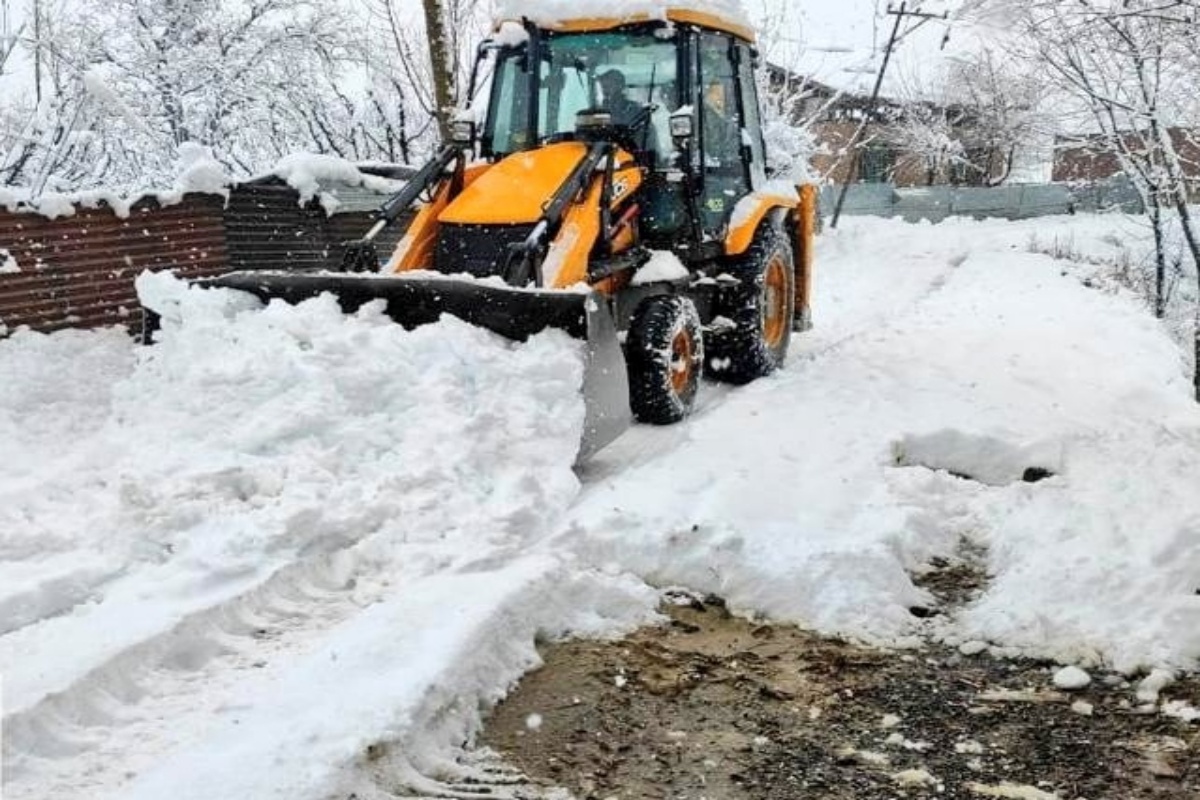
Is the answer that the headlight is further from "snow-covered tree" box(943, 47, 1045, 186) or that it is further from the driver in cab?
"snow-covered tree" box(943, 47, 1045, 186)

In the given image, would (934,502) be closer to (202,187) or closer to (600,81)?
(600,81)

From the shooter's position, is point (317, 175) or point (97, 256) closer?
point (97, 256)

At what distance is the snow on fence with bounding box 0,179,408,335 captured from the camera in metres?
7.73

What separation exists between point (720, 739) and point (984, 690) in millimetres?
979

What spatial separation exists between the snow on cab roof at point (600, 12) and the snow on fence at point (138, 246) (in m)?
2.28

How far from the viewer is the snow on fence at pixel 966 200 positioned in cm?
3369

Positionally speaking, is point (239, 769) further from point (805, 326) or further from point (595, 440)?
point (805, 326)

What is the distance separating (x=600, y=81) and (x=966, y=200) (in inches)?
1185

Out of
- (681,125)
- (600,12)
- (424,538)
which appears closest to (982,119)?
(600,12)

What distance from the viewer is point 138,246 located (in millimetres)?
8531

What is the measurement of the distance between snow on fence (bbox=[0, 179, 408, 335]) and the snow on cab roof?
2.28 meters

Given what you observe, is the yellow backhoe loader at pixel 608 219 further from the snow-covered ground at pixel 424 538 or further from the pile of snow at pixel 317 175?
the pile of snow at pixel 317 175

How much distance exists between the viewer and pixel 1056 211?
35.5m

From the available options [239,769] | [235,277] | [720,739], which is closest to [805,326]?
[235,277]
